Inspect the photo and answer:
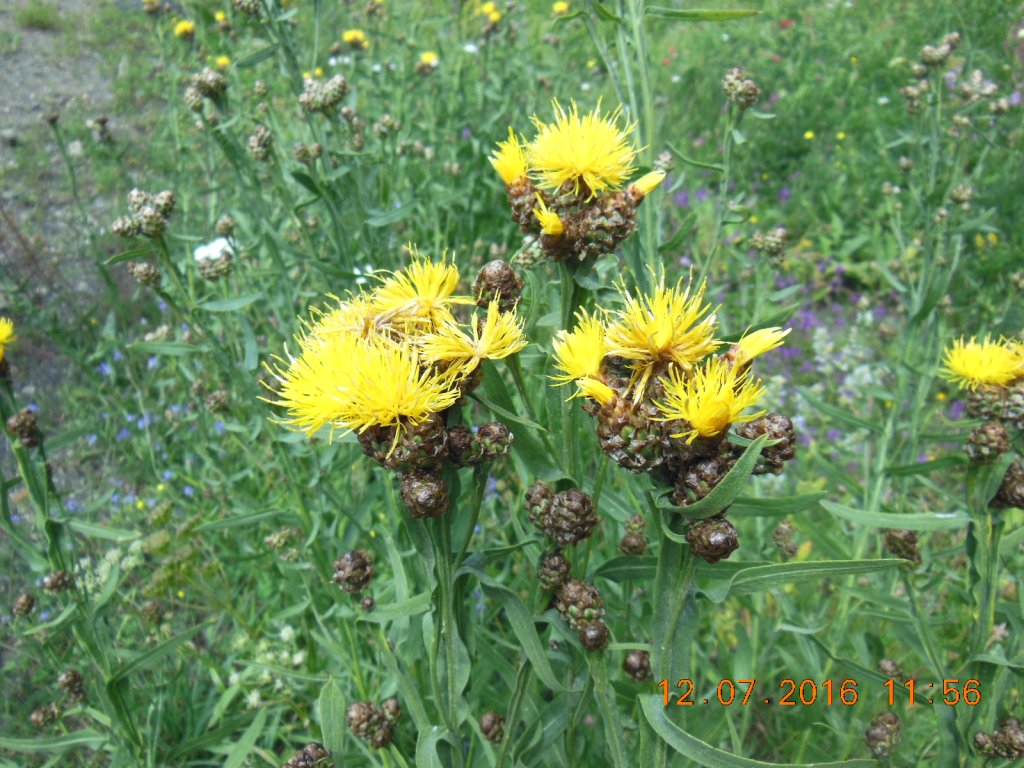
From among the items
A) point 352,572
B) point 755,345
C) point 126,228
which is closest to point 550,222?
point 755,345

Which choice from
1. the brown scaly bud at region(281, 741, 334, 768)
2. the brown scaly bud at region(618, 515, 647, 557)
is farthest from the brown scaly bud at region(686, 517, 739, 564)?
the brown scaly bud at region(281, 741, 334, 768)

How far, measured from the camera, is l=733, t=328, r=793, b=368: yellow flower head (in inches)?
51.5

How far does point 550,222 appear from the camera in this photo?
58.9 inches

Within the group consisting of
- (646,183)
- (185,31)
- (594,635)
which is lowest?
(594,635)

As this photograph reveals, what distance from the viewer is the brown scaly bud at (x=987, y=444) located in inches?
65.6

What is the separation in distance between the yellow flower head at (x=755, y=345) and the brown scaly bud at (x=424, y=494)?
561 mm

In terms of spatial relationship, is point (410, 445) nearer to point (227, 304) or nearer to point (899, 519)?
point (899, 519)

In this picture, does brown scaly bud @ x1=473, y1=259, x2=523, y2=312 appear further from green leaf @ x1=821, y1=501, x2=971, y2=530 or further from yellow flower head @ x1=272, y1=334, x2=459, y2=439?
green leaf @ x1=821, y1=501, x2=971, y2=530

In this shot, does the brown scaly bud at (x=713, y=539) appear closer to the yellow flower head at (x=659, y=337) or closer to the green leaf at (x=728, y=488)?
the green leaf at (x=728, y=488)

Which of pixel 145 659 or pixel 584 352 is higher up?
pixel 584 352

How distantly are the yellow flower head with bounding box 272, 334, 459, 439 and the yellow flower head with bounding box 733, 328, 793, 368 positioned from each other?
50cm

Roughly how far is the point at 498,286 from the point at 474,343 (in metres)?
0.17

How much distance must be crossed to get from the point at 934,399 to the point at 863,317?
63cm

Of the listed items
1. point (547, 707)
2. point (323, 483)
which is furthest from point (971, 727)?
point (323, 483)
